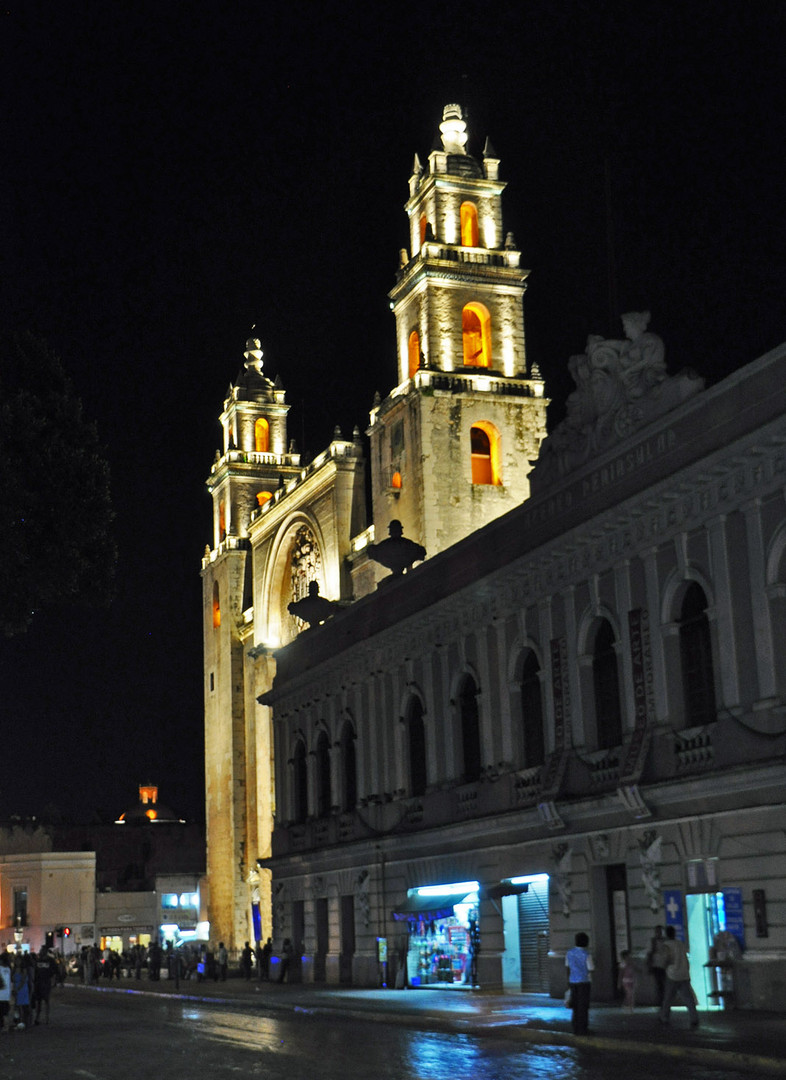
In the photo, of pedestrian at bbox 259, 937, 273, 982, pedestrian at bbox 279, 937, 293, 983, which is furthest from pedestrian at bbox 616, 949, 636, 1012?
pedestrian at bbox 259, 937, 273, 982

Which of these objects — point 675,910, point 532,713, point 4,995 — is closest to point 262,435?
point 532,713

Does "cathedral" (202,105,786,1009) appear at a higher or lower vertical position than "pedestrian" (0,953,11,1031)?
higher

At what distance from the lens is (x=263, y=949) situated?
52.0 metres

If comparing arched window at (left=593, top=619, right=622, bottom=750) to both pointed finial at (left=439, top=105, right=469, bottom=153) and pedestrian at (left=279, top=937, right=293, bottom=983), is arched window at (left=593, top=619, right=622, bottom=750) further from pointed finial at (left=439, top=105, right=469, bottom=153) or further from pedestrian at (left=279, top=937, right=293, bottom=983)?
pointed finial at (left=439, top=105, right=469, bottom=153)

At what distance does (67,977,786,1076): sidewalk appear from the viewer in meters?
19.1

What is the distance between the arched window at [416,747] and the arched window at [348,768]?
4585 millimetres

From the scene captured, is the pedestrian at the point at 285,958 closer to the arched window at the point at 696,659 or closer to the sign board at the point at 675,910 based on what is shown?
the sign board at the point at 675,910

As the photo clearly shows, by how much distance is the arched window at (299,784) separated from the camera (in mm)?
49000

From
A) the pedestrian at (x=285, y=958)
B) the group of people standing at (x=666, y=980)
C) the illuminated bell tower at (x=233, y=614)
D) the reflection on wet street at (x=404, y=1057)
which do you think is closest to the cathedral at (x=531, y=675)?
the pedestrian at (x=285, y=958)

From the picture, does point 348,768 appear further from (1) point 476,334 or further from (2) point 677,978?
(2) point 677,978

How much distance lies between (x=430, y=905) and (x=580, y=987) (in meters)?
15.2

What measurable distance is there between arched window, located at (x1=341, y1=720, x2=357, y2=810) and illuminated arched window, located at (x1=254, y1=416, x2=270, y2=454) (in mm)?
43249

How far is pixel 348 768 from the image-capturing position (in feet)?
148

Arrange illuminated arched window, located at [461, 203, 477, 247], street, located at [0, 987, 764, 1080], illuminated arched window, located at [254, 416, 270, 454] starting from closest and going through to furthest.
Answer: street, located at [0, 987, 764, 1080]
illuminated arched window, located at [461, 203, 477, 247]
illuminated arched window, located at [254, 416, 270, 454]
